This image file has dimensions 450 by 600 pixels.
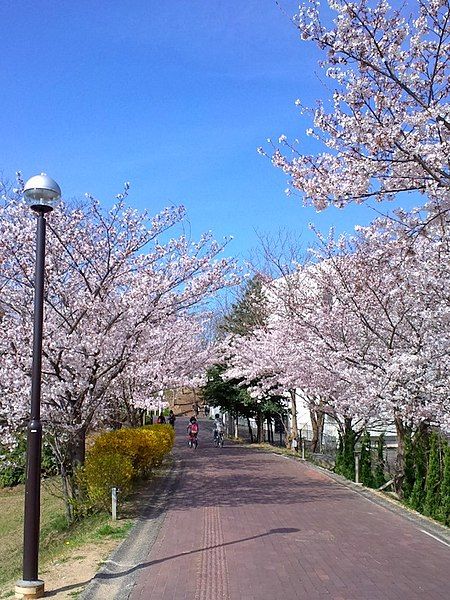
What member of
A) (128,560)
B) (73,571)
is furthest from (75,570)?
(128,560)

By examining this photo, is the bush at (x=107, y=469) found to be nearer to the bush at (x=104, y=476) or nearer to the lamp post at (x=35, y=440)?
the bush at (x=104, y=476)

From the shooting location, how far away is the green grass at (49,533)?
32.3ft

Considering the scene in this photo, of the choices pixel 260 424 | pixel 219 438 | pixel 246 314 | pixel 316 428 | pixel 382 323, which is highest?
pixel 246 314

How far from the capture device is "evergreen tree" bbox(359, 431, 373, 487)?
18.1 m

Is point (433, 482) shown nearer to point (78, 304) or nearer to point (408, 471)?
point (408, 471)

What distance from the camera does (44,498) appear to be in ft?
62.7

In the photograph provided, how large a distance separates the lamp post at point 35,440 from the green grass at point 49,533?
2.43 feet

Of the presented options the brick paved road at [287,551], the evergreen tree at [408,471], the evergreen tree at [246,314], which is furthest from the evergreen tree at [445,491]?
→ the evergreen tree at [246,314]

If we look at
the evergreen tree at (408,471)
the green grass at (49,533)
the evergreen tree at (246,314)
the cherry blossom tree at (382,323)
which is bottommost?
the green grass at (49,533)

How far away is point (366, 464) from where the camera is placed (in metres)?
18.5

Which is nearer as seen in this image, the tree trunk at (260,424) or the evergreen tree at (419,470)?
the evergreen tree at (419,470)

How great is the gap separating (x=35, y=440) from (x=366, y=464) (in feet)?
43.9

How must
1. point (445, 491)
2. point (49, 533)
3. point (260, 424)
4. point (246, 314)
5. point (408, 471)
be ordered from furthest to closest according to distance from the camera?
point (260, 424) < point (246, 314) < point (408, 471) < point (49, 533) < point (445, 491)

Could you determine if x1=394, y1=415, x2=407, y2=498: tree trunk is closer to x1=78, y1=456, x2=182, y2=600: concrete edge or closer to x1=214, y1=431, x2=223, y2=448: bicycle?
x1=78, y1=456, x2=182, y2=600: concrete edge
